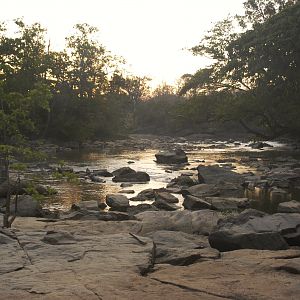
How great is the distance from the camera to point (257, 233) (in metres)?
6.62

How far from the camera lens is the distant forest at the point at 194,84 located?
25375 mm

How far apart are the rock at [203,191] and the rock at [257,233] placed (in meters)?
6.70

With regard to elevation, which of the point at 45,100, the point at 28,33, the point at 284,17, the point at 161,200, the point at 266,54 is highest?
the point at 28,33

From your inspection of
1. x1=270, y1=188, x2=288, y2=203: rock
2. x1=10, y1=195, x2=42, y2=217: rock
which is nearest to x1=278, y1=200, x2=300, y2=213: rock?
x1=270, y1=188, x2=288, y2=203: rock

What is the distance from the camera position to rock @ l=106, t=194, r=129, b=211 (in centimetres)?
1229

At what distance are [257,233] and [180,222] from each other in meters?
2.21

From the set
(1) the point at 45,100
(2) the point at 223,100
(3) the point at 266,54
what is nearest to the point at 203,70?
(2) the point at 223,100

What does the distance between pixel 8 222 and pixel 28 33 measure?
43738mm

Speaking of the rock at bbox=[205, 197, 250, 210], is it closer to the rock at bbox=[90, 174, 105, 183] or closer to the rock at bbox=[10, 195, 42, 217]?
the rock at bbox=[10, 195, 42, 217]

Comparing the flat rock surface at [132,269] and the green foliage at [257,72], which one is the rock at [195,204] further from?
the green foliage at [257,72]

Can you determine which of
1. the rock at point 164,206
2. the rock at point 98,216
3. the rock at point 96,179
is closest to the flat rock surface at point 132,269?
Answer: the rock at point 98,216

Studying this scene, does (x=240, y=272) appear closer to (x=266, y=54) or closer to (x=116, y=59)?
(x=266, y=54)

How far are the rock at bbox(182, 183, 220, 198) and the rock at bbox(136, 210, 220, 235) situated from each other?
18.2 feet

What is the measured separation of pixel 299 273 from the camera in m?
4.84
